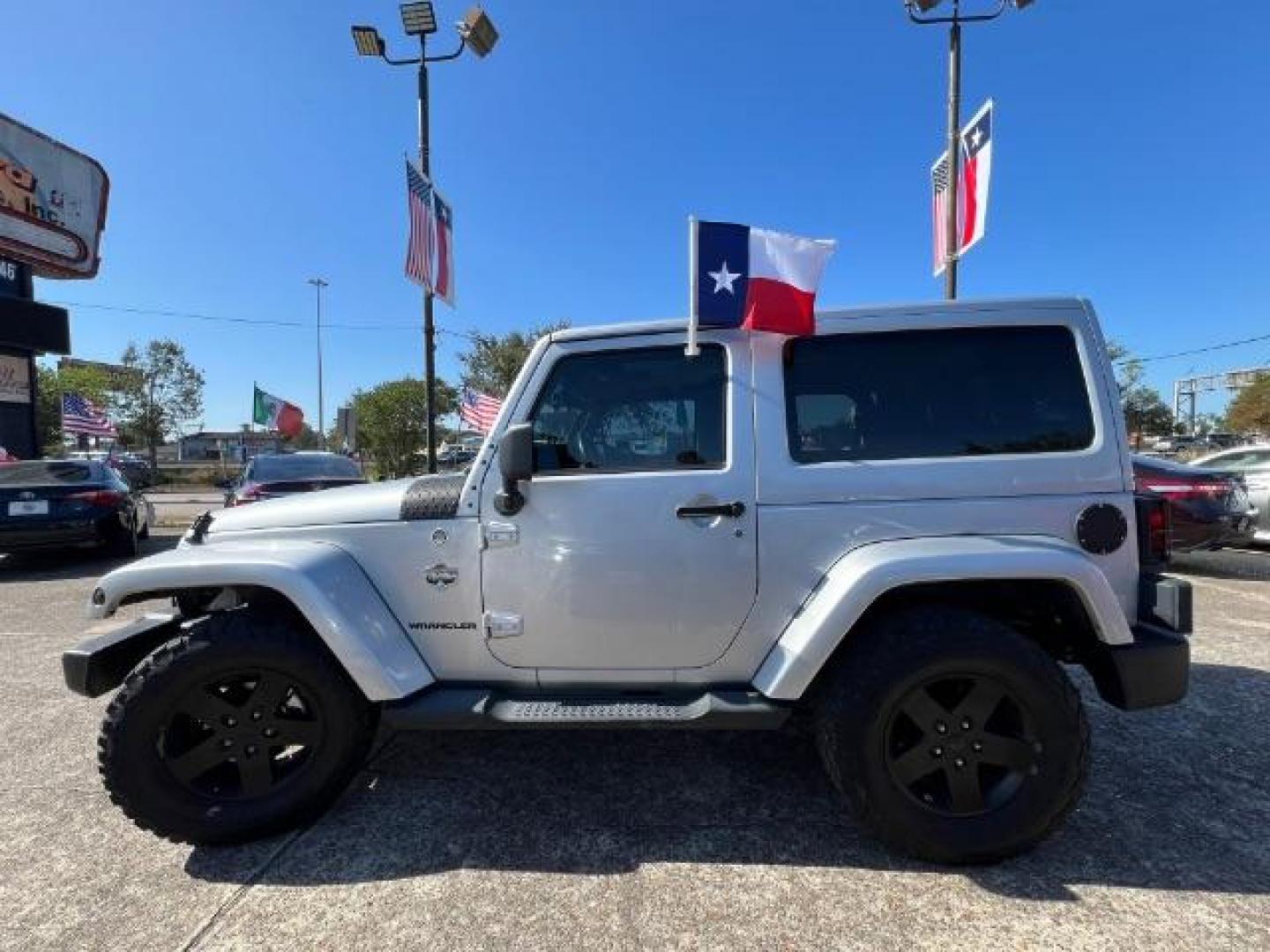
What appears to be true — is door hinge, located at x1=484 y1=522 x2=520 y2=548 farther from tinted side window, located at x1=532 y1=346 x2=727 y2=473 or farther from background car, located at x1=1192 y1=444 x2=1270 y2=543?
background car, located at x1=1192 y1=444 x2=1270 y2=543

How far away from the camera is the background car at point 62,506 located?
25.9ft

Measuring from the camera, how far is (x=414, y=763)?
3172 millimetres

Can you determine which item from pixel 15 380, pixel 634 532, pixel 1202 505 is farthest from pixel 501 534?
pixel 15 380

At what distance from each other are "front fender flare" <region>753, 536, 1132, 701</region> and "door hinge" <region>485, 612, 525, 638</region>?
3.19 ft

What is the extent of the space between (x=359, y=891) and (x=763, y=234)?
2.75m

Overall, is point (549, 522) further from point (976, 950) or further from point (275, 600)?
point (976, 950)

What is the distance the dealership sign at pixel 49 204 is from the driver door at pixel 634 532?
17.5 m

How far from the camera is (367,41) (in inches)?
401

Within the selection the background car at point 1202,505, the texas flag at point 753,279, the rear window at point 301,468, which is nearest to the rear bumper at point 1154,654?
the texas flag at point 753,279

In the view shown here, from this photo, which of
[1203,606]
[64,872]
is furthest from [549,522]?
[1203,606]

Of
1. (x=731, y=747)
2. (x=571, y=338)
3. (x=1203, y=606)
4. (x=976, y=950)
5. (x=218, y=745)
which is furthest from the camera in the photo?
(x=1203, y=606)

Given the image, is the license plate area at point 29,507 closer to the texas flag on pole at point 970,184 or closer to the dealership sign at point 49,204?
the dealership sign at point 49,204

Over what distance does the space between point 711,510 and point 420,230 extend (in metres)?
8.49

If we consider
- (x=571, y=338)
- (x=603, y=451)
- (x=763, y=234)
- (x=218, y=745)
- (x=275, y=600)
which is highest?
(x=763, y=234)
